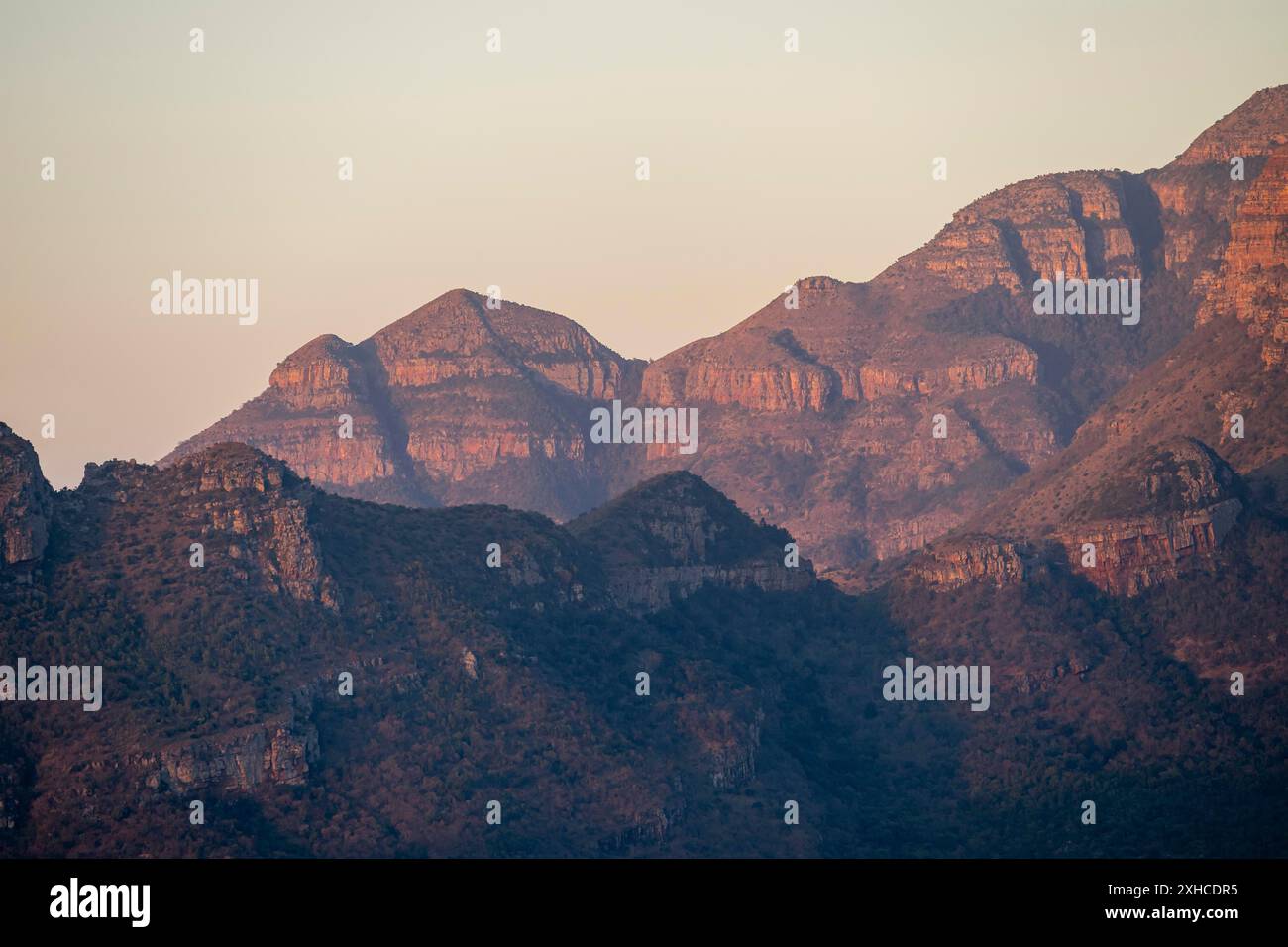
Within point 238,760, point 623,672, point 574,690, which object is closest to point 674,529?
point 623,672

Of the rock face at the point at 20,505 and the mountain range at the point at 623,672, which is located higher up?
the rock face at the point at 20,505

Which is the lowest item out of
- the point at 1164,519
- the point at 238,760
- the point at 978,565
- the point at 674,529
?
the point at 238,760

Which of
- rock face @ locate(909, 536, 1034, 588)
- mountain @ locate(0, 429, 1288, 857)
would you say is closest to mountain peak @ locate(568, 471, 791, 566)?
mountain @ locate(0, 429, 1288, 857)

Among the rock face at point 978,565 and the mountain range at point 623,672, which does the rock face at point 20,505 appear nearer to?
the mountain range at point 623,672

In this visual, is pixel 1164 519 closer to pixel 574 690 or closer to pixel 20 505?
pixel 574 690

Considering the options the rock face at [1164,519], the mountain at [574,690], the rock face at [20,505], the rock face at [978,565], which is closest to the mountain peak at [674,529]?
the mountain at [574,690]
